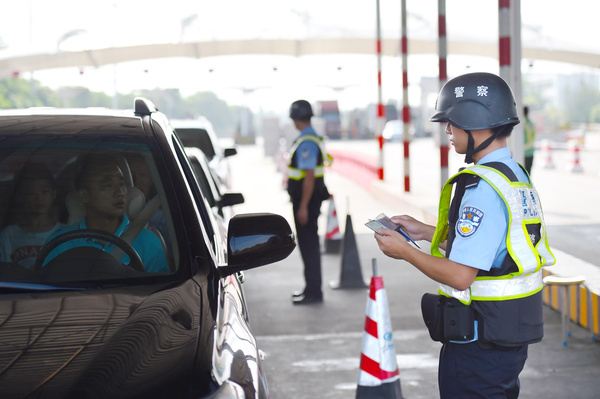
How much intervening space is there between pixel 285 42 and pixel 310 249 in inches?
582

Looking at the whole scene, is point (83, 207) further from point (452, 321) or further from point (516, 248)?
point (516, 248)

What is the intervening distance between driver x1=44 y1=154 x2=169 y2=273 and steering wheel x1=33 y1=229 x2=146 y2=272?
15 millimetres

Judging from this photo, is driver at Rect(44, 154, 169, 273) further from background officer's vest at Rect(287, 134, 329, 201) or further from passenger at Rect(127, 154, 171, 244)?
background officer's vest at Rect(287, 134, 329, 201)

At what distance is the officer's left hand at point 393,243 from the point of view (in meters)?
2.73

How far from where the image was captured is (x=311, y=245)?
7391 mm

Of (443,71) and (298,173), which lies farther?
(443,71)

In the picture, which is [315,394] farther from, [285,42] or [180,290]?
[285,42]

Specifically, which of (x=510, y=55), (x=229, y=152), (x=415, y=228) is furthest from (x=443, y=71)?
(x=415, y=228)

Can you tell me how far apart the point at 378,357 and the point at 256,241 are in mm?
1691

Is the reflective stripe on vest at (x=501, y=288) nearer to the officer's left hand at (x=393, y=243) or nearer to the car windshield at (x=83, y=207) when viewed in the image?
the officer's left hand at (x=393, y=243)

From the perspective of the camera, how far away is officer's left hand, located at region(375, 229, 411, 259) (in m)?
2.73

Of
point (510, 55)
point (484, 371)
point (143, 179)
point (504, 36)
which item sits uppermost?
point (504, 36)

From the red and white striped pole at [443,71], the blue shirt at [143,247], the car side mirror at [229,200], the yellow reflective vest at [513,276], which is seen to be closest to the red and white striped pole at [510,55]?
the car side mirror at [229,200]

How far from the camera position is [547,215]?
45.9 ft
